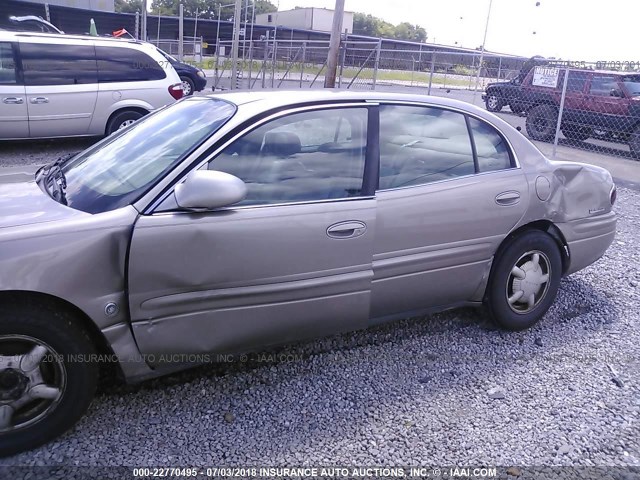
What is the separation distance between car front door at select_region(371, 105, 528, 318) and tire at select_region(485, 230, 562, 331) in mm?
123

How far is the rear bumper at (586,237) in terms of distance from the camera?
12.5 ft

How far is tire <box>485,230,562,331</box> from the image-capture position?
354 cm

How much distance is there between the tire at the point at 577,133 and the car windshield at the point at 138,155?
10728 mm

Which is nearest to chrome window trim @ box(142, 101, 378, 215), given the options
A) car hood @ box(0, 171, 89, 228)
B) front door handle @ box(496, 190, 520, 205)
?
car hood @ box(0, 171, 89, 228)

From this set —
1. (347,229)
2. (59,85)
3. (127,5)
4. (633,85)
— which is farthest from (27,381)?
(127,5)

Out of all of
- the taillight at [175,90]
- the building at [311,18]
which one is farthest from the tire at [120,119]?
the building at [311,18]

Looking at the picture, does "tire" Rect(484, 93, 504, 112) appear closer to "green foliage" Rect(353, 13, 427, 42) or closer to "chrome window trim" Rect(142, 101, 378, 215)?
"chrome window trim" Rect(142, 101, 378, 215)

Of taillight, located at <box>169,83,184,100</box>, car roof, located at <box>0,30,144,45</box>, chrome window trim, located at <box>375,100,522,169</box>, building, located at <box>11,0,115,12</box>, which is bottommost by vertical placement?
taillight, located at <box>169,83,184,100</box>

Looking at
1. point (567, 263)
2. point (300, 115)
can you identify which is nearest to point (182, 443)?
point (300, 115)

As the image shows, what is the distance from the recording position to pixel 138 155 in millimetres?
2961

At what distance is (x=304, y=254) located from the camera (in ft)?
9.10

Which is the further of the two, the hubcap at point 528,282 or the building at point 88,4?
the building at point 88,4

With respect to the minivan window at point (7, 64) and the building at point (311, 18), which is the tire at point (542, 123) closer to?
the minivan window at point (7, 64)

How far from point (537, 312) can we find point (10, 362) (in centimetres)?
311
